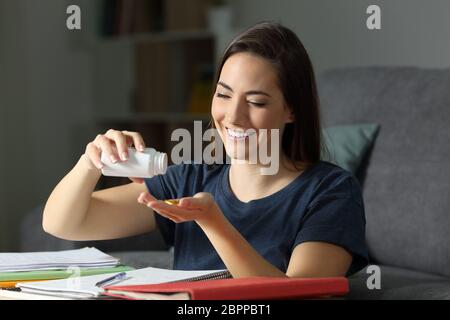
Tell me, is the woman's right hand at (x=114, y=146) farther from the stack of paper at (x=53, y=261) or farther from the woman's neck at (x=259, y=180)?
the woman's neck at (x=259, y=180)

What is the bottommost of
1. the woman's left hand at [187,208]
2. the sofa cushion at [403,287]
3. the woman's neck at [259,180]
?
the sofa cushion at [403,287]

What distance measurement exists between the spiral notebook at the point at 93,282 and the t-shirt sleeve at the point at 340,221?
216 mm

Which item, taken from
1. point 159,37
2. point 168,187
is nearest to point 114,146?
point 168,187

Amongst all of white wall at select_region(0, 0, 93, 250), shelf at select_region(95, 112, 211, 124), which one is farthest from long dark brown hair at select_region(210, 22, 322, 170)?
white wall at select_region(0, 0, 93, 250)

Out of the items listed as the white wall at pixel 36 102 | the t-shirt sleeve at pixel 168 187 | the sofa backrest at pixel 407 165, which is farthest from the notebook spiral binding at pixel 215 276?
the white wall at pixel 36 102

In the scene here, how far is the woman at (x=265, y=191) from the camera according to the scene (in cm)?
139

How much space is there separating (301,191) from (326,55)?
2.01 m

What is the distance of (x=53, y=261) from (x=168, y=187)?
14.5 inches

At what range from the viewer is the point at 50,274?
130cm

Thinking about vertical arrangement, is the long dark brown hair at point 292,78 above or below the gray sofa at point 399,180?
above

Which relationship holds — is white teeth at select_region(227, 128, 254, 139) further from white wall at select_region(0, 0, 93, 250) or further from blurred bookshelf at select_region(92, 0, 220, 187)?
white wall at select_region(0, 0, 93, 250)

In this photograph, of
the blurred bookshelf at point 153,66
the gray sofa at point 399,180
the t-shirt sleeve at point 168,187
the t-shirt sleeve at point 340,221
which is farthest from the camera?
the blurred bookshelf at point 153,66

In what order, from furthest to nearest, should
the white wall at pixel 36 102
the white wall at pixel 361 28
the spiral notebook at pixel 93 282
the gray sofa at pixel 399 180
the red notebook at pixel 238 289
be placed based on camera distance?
the white wall at pixel 36 102
the white wall at pixel 361 28
the gray sofa at pixel 399 180
the spiral notebook at pixel 93 282
the red notebook at pixel 238 289
